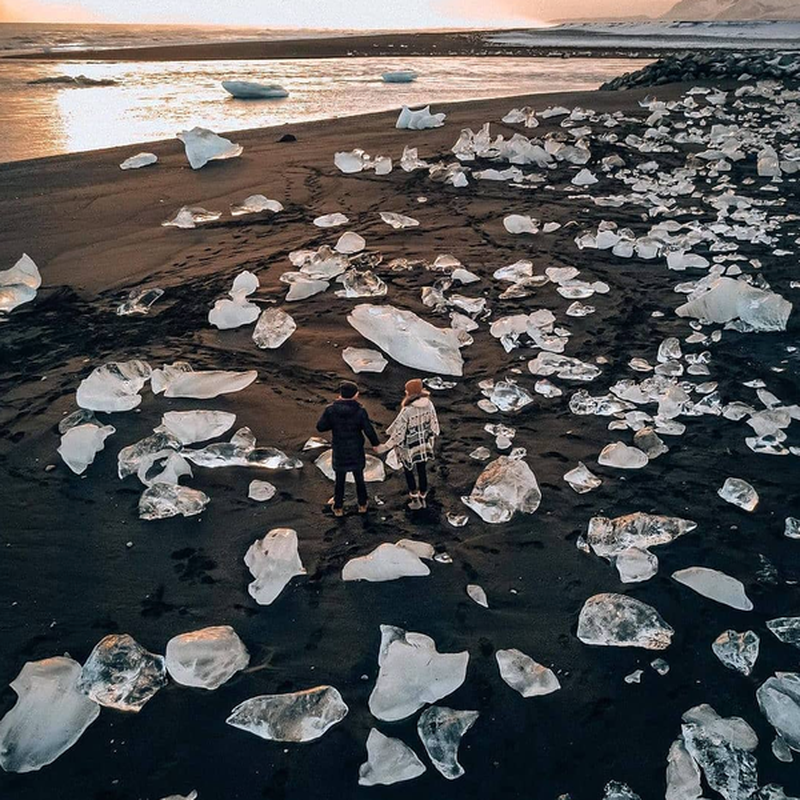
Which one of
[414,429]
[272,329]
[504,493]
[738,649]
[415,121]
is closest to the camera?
[738,649]

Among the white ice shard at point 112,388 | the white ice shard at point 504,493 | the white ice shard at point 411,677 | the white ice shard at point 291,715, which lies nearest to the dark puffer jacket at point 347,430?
the white ice shard at point 504,493

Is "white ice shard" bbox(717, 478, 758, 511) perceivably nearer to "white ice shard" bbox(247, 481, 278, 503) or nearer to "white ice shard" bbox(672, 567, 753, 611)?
"white ice shard" bbox(672, 567, 753, 611)

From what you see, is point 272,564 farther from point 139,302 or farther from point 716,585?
point 139,302

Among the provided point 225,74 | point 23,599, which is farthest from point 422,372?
point 225,74

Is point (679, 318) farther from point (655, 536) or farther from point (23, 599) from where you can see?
point (23, 599)

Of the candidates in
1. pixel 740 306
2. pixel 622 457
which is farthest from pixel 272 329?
pixel 740 306

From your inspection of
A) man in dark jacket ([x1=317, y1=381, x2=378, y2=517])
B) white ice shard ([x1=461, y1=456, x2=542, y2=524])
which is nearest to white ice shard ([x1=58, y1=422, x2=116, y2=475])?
man in dark jacket ([x1=317, y1=381, x2=378, y2=517])

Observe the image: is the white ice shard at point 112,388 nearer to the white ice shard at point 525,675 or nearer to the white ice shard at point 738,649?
the white ice shard at point 525,675
